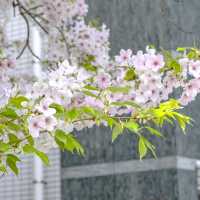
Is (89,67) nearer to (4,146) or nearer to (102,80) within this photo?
(102,80)

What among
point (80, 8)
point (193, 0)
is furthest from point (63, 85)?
point (193, 0)

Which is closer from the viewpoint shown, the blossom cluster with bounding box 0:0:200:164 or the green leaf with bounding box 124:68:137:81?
the blossom cluster with bounding box 0:0:200:164

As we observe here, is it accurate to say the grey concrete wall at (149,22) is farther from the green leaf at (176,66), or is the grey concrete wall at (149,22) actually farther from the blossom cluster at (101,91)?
the green leaf at (176,66)

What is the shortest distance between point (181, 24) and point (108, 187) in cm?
125

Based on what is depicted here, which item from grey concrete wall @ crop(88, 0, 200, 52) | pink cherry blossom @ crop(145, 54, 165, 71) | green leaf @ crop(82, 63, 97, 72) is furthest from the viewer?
grey concrete wall @ crop(88, 0, 200, 52)

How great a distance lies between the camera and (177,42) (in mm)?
4578

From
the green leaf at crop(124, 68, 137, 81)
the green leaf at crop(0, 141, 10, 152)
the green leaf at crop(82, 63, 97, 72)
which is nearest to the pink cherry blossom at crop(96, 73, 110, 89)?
the green leaf at crop(124, 68, 137, 81)

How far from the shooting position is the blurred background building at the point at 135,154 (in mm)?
4430

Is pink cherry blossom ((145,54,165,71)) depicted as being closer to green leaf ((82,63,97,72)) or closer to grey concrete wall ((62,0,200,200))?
green leaf ((82,63,97,72))

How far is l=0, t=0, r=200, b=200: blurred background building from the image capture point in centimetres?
443

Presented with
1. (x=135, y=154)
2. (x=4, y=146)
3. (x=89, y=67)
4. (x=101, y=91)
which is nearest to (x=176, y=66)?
(x=101, y=91)

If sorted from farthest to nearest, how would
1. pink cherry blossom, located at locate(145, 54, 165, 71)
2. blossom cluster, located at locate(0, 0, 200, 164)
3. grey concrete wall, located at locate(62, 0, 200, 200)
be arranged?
grey concrete wall, located at locate(62, 0, 200, 200)
pink cherry blossom, located at locate(145, 54, 165, 71)
blossom cluster, located at locate(0, 0, 200, 164)

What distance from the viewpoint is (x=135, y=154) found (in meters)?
4.63

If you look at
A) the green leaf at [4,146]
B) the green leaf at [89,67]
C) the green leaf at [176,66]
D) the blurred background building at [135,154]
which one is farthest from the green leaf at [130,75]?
the blurred background building at [135,154]
